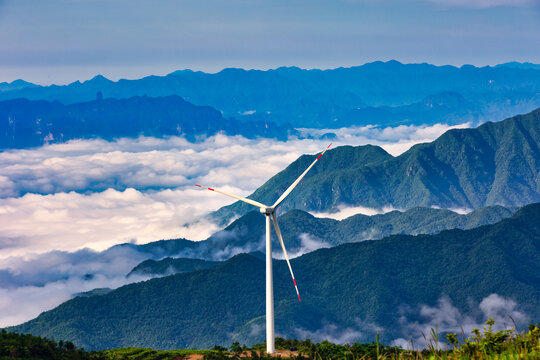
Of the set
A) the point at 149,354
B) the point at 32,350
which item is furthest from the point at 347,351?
the point at 149,354

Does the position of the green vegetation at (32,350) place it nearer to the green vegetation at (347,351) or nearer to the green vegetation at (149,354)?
the green vegetation at (347,351)

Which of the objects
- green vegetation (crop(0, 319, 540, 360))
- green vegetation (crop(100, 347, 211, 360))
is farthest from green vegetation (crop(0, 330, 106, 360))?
green vegetation (crop(100, 347, 211, 360))

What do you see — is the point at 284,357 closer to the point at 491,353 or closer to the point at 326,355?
the point at 326,355

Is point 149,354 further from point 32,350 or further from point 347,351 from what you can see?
point 347,351

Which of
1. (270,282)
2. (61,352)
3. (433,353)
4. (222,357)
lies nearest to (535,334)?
(433,353)

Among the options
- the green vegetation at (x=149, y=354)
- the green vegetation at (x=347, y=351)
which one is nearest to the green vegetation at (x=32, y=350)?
the green vegetation at (x=347, y=351)

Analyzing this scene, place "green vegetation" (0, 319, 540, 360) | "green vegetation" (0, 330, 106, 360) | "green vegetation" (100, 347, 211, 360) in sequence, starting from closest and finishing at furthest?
"green vegetation" (0, 319, 540, 360), "green vegetation" (0, 330, 106, 360), "green vegetation" (100, 347, 211, 360)

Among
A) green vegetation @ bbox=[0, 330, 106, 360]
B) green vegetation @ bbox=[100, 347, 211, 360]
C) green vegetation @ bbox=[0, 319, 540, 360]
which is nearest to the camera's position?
green vegetation @ bbox=[0, 319, 540, 360]

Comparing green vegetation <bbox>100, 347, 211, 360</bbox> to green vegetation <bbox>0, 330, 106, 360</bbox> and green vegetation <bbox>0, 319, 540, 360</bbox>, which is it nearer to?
green vegetation <bbox>0, 319, 540, 360</bbox>
